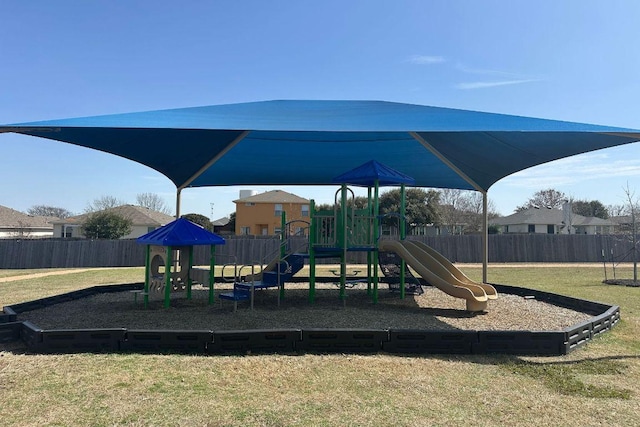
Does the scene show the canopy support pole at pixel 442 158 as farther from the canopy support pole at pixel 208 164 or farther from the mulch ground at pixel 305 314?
the canopy support pole at pixel 208 164

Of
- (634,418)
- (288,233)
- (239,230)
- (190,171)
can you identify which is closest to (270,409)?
(634,418)

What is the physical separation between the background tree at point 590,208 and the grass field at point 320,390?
63524 mm

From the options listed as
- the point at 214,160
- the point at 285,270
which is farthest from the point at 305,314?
the point at 214,160

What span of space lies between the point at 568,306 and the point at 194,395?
27.1ft

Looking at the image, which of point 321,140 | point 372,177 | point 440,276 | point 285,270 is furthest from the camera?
point 321,140

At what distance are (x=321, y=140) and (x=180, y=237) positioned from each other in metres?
3.94

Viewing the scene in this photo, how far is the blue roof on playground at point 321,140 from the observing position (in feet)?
20.6

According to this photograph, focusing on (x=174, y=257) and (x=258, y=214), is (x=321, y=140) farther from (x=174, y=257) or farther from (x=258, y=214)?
(x=258, y=214)

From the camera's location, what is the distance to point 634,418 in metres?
3.47

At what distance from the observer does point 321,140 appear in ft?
33.4

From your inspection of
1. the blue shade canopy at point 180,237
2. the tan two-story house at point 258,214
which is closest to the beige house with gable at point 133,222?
the tan two-story house at point 258,214

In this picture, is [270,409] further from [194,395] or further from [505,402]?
[505,402]

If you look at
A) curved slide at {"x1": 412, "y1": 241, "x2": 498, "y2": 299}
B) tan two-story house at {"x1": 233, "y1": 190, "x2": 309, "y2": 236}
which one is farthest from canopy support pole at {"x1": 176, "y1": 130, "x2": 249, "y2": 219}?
tan two-story house at {"x1": 233, "y1": 190, "x2": 309, "y2": 236}

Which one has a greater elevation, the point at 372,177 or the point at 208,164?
the point at 208,164
